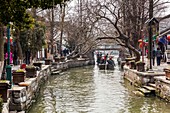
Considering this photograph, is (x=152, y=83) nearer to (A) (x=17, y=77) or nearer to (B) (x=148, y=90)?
(B) (x=148, y=90)

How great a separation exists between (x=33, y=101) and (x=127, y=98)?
444 cm

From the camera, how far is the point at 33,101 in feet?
50.0

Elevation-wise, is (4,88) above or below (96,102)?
above

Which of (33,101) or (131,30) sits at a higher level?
(131,30)

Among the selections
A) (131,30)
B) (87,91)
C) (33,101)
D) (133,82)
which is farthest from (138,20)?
(33,101)

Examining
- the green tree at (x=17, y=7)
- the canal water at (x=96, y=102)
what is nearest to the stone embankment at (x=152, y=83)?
the canal water at (x=96, y=102)

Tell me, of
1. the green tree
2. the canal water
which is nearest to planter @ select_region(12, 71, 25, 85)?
the canal water

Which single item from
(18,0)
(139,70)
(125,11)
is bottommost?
(139,70)

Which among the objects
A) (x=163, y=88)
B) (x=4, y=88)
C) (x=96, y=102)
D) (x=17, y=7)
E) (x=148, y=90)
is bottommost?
(x=96, y=102)

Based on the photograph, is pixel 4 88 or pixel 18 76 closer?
pixel 4 88

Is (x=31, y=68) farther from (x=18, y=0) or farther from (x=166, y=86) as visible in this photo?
(x=18, y=0)

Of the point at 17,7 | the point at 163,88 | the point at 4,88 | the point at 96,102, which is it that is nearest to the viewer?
the point at 17,7

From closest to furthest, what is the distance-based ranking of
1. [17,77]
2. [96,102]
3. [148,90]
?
[17,77], [96,102], [148,90]

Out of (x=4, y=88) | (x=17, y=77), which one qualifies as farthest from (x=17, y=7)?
(x=17, y=77)
